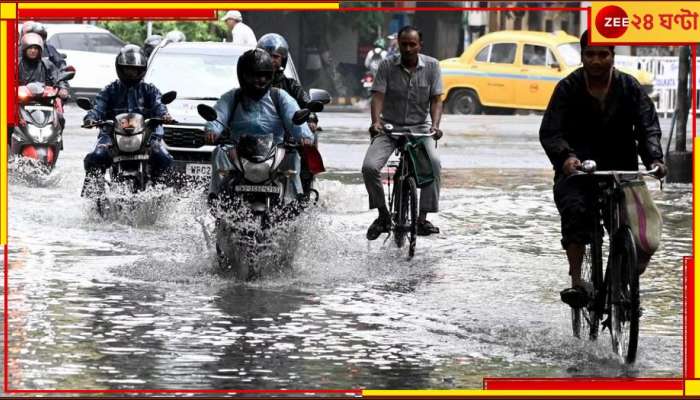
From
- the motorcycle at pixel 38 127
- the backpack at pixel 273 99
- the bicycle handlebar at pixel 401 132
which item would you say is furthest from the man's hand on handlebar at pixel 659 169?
the motorcycle at pixel 38 127

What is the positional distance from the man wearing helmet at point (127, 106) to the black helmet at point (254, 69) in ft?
11.4

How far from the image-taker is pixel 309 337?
33.3 ft

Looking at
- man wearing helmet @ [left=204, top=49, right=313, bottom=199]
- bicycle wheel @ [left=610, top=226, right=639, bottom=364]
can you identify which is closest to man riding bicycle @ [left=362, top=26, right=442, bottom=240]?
man wearing helmet @ [left=204, top=49, right=313, bottom=199]

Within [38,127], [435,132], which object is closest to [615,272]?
[435,132]

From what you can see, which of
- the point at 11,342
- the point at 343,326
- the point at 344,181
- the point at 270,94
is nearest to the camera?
the point at 11,342

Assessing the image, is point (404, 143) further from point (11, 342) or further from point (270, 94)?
point (11, 342)

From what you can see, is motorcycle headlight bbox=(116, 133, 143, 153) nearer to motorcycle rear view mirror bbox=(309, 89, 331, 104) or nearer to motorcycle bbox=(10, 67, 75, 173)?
motorcycle rear view mirror bbox=(309, 89, 331, 104)

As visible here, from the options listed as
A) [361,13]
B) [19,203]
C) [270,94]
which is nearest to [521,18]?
[361,13]

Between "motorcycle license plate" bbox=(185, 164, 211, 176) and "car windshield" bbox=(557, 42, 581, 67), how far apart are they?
65.9 feet

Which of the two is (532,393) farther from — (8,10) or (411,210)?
(411,210)

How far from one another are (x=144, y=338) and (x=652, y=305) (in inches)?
133

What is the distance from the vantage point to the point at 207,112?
12.4 metres

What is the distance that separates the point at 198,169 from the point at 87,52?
2129 cm

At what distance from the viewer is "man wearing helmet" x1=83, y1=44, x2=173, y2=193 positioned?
16125 mm
